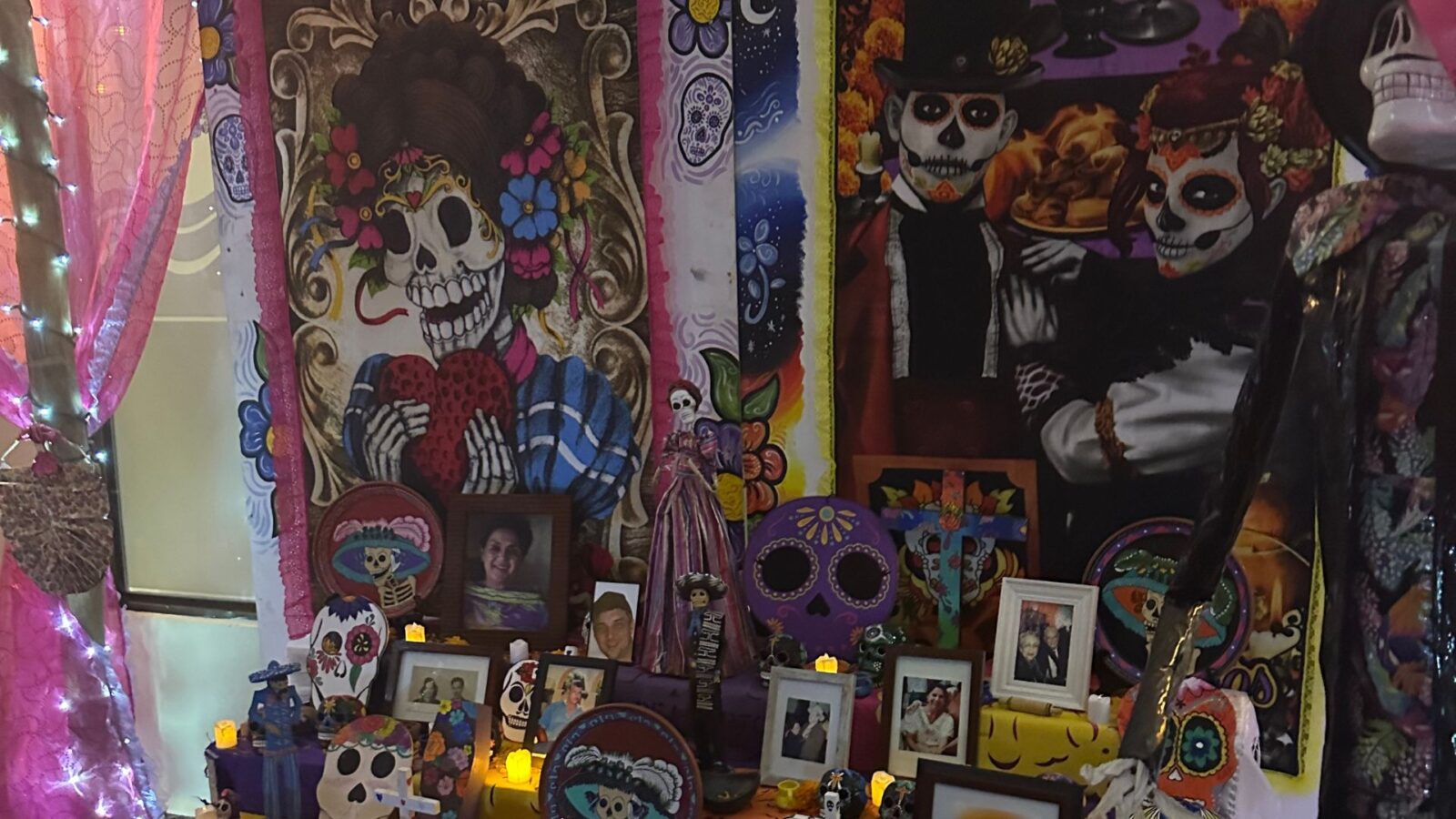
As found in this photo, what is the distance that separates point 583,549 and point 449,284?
0.63 m

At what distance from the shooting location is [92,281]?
7.56 ft

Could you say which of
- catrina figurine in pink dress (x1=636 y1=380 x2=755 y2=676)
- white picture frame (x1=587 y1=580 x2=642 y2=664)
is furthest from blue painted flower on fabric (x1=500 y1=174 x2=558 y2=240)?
white picture frame (x1=587 y1=580 x2=642 y2=664)

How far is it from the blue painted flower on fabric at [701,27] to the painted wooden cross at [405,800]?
4.68ft

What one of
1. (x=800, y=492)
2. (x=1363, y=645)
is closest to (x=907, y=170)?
(x=800, y=492)

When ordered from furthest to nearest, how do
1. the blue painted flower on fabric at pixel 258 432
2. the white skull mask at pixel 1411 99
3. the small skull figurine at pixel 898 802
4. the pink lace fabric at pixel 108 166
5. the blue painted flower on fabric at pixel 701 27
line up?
the blue painted flower on fabric at pixel 258 432 → the pink lace fabric at pixel 108 166 → the blue painted flower on fabric at pixel 701 27 → the small skull figurine at pixel 898 802 → the white skull mask at pixel 1411 99

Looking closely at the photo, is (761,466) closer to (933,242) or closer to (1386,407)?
(933,242)

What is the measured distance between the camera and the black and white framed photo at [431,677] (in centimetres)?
204

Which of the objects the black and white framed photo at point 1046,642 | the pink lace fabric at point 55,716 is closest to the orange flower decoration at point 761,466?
the black and white framed photo at point 1046,642

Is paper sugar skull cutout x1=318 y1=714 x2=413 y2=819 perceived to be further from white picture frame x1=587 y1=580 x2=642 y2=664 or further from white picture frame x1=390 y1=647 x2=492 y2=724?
white picture frame x1=587 y1=580 x2=642 y2=664

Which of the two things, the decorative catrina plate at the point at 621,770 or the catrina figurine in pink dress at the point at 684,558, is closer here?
the decorative catrina plate at the point at 621,770

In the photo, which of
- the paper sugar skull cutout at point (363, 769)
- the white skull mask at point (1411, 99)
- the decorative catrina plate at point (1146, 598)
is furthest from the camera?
the paper sugar skull cutout at point (363, 769)

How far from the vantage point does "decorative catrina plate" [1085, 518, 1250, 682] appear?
5.62 feet

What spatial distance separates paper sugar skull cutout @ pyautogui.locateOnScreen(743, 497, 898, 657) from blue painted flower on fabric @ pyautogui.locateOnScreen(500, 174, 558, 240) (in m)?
0.76

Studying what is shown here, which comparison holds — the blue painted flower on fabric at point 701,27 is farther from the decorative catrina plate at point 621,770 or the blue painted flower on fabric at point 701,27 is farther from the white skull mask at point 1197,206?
the decorative catrina plate at point 621,770
